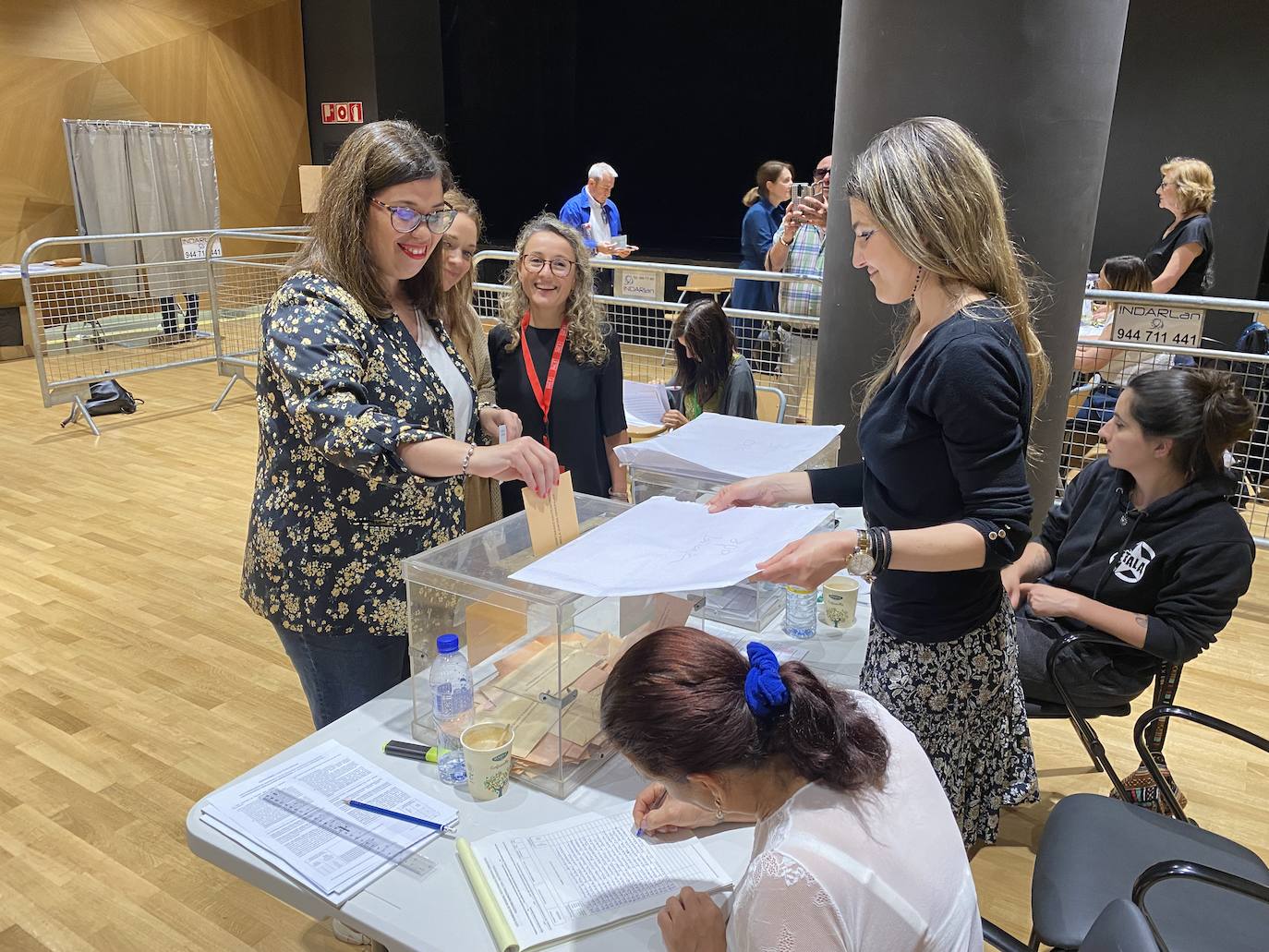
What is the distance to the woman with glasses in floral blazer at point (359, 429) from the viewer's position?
1.50 meters

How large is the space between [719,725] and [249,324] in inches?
341

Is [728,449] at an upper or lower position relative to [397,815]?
upper

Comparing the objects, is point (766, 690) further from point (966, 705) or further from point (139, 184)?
point (139, 184)

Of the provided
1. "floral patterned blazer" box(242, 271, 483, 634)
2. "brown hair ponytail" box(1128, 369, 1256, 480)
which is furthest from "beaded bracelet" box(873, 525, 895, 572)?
"brown hair ponytail" box(1128, 369, 1256, 480)

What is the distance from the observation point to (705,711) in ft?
3.31

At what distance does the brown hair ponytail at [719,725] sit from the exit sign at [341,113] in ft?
34.6

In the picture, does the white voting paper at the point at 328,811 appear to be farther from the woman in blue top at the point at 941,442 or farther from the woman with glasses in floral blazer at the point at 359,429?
the woman in blue top at the point at 941,442

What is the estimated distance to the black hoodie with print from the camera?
81.5 inches

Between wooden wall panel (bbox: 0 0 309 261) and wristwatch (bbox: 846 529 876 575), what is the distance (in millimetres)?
9728

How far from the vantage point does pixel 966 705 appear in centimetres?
160

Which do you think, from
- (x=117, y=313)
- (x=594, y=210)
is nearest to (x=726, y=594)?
(x=594, y=210)

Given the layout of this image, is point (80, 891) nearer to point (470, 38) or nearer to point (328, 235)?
point (328, 235)

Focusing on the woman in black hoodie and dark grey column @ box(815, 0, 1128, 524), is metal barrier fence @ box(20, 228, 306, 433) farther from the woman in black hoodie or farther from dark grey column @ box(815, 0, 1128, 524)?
the woman in black hoodie

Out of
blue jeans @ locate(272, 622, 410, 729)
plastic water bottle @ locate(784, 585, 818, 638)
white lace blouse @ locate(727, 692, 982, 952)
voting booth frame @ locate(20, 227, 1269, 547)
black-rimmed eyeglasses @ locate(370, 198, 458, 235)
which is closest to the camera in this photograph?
white lace blouse @ locate(727, 692, 982, 952)
